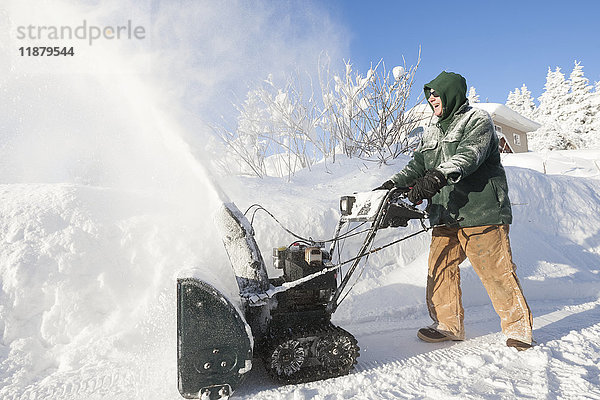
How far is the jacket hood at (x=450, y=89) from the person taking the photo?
2.82m

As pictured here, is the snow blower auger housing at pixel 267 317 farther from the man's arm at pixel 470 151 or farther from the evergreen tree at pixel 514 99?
the evergreen tree at pixel 514 99

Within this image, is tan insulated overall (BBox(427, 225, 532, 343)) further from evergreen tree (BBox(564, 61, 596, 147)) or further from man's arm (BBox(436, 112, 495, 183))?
evergreen tree (BBox(564, 61, 596, 147))

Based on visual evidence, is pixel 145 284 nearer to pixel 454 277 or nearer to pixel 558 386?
pixel 454 277

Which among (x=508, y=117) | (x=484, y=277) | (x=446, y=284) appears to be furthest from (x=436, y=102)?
(x=508, y=117)

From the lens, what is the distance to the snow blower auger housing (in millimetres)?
2002

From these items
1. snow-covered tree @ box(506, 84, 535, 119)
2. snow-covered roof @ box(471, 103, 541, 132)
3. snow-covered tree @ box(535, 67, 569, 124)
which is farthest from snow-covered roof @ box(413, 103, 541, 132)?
snow-covered tree @ box(506, 84, 535, 119)

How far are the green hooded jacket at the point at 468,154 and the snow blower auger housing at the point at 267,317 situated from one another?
0.44 m

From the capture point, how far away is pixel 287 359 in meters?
2.26

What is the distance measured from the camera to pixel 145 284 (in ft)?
10.7

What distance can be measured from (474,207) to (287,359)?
1777 mm

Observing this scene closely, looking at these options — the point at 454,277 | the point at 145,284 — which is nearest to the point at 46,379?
the point at 145,284

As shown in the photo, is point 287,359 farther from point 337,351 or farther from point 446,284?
point 446,284

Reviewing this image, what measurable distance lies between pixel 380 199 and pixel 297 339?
1069mm

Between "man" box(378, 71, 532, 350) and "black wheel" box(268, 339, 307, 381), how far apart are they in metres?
1.24
